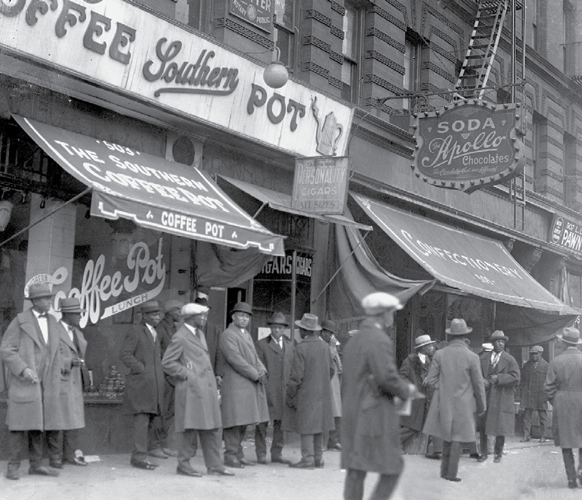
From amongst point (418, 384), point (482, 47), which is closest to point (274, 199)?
point (418, 384)

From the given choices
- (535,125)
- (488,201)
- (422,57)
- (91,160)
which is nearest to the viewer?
(91,160)

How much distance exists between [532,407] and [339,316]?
5.49 m

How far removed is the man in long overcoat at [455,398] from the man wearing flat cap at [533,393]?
740 centimetres

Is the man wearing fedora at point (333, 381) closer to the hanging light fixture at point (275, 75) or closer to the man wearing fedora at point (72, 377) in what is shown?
the hanging light fixture at point (275, 75)

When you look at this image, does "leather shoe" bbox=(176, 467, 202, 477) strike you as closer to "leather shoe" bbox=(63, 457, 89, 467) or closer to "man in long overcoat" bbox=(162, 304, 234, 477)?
"man in long overcoat" bbox=(162, 304, 234, 477)

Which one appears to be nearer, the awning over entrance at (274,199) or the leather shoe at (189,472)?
the leather shoe at (189,472)

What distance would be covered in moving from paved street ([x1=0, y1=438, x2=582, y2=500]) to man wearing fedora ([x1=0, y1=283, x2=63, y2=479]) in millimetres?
295

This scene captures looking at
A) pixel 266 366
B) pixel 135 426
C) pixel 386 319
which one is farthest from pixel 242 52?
pixel 386 319

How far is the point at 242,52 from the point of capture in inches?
512

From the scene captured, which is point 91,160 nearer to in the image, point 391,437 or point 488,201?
point 391,437

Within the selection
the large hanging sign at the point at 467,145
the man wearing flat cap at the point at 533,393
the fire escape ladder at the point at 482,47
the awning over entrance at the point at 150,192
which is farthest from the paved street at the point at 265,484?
the fire escape ladder at the point at 482,47

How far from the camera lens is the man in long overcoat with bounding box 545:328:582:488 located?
36.1 feet

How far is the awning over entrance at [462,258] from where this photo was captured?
15023mm

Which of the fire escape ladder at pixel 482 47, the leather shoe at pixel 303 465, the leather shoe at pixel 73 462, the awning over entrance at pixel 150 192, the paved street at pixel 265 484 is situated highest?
the fire escape ladder at pixel 482 47
